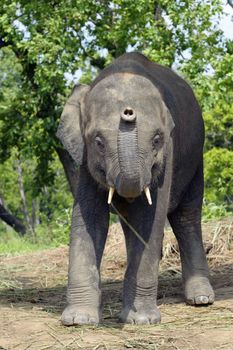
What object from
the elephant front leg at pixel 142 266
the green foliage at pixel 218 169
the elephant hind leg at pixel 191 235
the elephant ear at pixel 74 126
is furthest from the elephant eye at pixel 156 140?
the green foliage at pixel 218 169

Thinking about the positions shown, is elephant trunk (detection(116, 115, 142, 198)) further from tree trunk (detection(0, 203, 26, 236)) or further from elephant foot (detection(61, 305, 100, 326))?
tree trunk (detection(0, 203, 26, 236))

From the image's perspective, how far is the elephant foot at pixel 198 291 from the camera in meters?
8.44

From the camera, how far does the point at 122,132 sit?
670 cm

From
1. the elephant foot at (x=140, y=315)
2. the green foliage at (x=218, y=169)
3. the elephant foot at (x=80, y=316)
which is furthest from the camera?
the green foliage at (x=218, y=169)

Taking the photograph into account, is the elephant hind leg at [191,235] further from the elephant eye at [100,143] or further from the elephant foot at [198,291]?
the elephant eye at [100,143]

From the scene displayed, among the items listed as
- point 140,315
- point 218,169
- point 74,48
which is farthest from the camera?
point 218,169

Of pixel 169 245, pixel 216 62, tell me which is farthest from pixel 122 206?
pixel 216 62

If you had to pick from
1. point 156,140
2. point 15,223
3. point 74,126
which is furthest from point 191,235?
point 15,223

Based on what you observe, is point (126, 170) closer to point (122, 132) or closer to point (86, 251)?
point (122, 132)

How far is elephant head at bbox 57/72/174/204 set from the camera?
666 centimetres

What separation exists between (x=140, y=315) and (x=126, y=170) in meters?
1.40

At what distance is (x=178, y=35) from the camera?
62.7ft

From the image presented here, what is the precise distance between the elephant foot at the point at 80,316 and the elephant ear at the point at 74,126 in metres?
1.17

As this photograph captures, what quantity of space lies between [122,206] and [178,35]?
469 inches
